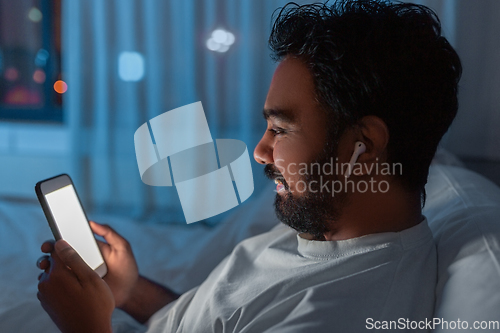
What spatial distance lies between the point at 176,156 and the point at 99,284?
1.38m

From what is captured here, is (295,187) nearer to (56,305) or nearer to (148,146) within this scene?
(56,305)

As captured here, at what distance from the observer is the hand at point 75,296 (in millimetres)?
645

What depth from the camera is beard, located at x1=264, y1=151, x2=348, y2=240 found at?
0.68 metres

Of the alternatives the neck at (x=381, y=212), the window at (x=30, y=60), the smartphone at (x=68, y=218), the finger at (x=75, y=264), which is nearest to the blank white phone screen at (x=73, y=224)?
the smartphone at (x=68, y=218)

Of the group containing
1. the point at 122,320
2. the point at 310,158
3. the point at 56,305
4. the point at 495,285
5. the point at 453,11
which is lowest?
the point at 122,320

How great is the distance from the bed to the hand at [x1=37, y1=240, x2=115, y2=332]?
0.47 ft

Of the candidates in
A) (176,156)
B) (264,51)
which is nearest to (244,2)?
(264,51)

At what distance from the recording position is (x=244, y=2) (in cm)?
187

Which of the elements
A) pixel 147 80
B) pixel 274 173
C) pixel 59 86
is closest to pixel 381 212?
pixel 274 173

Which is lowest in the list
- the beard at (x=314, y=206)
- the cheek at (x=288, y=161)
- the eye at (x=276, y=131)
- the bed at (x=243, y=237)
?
the bed at (x=243, y=237)

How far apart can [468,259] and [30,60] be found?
2.80m

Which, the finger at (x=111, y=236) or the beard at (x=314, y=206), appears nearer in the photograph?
the beard at (x=314, y=206)

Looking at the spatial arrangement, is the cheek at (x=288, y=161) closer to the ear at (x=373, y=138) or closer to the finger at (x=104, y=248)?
the ear at (x=373, y=138)

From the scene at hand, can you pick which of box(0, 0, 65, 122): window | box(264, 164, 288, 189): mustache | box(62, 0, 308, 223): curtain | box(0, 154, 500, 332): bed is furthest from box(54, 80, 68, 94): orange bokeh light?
box(264, 164, 288, 189): mustache
